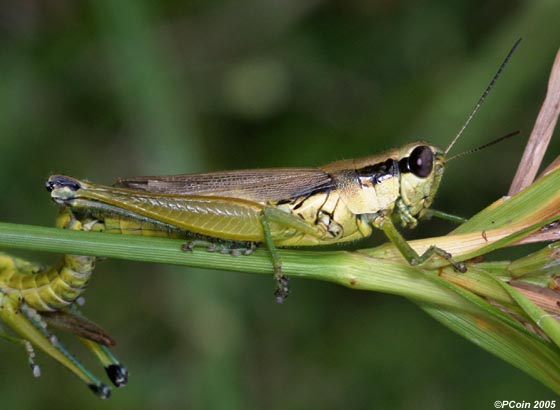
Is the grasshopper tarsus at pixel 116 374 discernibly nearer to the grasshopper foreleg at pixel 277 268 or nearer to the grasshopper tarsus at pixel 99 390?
the grasshopper tarsus at pixel 99 390

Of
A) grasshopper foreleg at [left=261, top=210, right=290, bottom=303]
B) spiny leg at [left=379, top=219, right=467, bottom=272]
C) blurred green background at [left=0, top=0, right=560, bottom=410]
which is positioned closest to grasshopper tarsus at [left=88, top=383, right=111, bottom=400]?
grasshopper foreleg at [left=261, top=210, right=290, bottom=303]

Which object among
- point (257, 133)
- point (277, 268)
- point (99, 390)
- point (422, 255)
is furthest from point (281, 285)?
point (257, 133)

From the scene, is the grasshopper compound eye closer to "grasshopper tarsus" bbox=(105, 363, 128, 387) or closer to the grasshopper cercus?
the grasshopper cercus

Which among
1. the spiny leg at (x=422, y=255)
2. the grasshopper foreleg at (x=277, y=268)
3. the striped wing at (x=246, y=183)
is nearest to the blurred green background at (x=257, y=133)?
the striped wing at (x=246, y=183)

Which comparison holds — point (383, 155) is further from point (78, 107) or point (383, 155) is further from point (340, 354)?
point (78, 107)

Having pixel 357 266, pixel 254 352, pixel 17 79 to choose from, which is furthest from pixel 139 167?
pixel 357 266

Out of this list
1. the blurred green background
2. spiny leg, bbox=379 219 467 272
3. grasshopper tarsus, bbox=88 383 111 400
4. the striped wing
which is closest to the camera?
spiny leg, bbox=379 219 467 272
